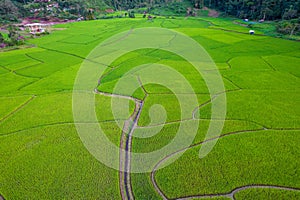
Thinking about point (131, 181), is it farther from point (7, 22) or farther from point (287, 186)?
point (7, 22)

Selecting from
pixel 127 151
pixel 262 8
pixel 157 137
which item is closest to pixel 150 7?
pixel 262 8

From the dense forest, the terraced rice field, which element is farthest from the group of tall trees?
the terraced rice field

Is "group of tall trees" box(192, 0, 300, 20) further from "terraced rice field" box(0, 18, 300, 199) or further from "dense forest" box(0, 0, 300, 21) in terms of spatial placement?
"terraced rice field" box(0, 18, 300, 199)

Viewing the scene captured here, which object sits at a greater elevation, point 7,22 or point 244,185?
point 7,22

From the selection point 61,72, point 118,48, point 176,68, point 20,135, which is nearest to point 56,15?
point 118,48

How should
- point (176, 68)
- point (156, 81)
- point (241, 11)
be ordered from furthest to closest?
point (241, 11)
point (176, 68)
point (156, 81)

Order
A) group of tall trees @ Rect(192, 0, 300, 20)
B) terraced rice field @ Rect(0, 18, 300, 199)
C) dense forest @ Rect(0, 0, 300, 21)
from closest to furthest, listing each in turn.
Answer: terraced rice field @ Rect(0, 18, 300, 199) < group of tall trees @ Rect(192, 0, 300, 20) < dense forest @ Rect(0, 0, 300, 21)
